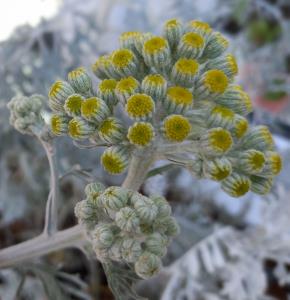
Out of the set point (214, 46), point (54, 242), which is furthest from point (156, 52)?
point (54, 242)

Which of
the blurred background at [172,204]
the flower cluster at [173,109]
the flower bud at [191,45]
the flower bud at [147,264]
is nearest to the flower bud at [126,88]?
the flower cluster at [173,109]

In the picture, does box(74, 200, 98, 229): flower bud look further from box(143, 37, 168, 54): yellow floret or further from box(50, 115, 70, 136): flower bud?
box(143, 37, 168, 54): yellow floret

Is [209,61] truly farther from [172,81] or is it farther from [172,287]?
[172,287]

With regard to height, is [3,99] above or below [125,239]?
above

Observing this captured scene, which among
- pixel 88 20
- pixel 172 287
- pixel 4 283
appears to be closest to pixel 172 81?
pixel 172 287

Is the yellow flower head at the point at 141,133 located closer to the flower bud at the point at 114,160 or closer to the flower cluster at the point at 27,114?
the flower bud at the point at 114,160

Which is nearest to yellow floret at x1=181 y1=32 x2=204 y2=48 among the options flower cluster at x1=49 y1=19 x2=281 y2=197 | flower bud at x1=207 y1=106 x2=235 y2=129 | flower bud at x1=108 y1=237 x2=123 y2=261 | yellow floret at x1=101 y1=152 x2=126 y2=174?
flower cluster at x1=49 y1=19 x2=281 y2=197
